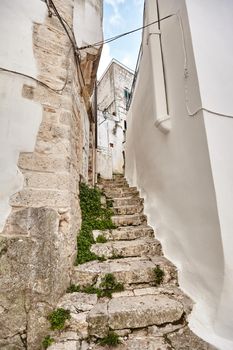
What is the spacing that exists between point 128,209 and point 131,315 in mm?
2363

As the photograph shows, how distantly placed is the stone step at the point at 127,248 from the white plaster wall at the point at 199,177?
9.1 inches

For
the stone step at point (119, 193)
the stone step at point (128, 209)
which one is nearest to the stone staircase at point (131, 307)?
the stone step at point (128, 209)

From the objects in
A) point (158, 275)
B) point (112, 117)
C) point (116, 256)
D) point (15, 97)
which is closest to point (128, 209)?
point (116, 256)

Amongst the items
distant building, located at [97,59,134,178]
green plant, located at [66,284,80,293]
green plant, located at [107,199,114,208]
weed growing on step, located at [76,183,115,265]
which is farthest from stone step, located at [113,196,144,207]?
distant building, located at [97,59,134,178]

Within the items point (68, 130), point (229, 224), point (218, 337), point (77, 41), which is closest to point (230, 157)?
point (229, 224)

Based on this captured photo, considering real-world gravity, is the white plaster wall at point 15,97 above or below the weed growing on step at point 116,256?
above

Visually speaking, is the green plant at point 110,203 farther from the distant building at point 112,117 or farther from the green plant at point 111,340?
the distant building at point 112,117

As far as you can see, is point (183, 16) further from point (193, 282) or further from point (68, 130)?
point (193, 282)

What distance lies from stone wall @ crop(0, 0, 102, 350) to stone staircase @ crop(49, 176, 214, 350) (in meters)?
0.27

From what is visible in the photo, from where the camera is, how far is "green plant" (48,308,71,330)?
1804mm

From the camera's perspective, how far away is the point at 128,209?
4.12 metres

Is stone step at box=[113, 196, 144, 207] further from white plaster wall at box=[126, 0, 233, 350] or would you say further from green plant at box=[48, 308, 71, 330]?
green plant at box=[48, 308, 71, 330]

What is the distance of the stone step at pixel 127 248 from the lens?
2.79 metres

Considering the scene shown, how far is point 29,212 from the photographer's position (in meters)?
2.13
